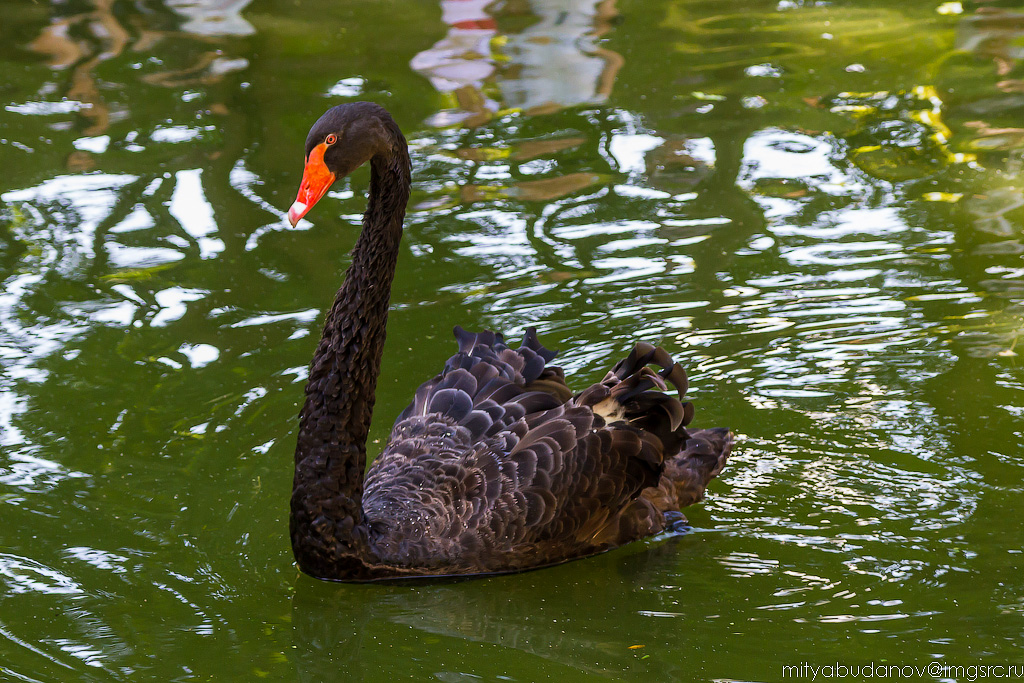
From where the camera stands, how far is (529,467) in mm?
4371

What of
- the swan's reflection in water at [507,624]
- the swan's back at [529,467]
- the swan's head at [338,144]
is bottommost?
the swan's reflection in water at [507,624]

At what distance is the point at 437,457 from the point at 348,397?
16.3 inches

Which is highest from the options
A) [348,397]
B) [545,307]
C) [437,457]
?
[348,397]

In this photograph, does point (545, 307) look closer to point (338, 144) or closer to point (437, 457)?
point (437, 457)

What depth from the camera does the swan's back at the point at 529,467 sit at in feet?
14.0

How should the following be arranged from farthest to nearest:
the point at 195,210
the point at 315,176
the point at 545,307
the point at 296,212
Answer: the point at 195,210, the point at 545,307, the point at 315,176, the point at 296,212

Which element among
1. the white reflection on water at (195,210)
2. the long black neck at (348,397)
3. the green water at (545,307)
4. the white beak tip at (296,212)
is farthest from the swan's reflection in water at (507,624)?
the white reflection on water at (195,210)

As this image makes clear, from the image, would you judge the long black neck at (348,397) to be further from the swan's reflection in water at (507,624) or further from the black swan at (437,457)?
the swan's reflection in water at (507,624)

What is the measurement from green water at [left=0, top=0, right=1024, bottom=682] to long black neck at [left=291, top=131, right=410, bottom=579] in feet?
0.61

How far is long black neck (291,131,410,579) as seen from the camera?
13.8 ft

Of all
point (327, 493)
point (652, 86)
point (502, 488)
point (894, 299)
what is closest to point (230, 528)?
point (327, 493)

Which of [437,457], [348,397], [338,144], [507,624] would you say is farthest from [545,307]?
[507,624]

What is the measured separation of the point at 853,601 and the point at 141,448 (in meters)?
2.83

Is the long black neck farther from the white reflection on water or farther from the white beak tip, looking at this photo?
the white reflection on water
